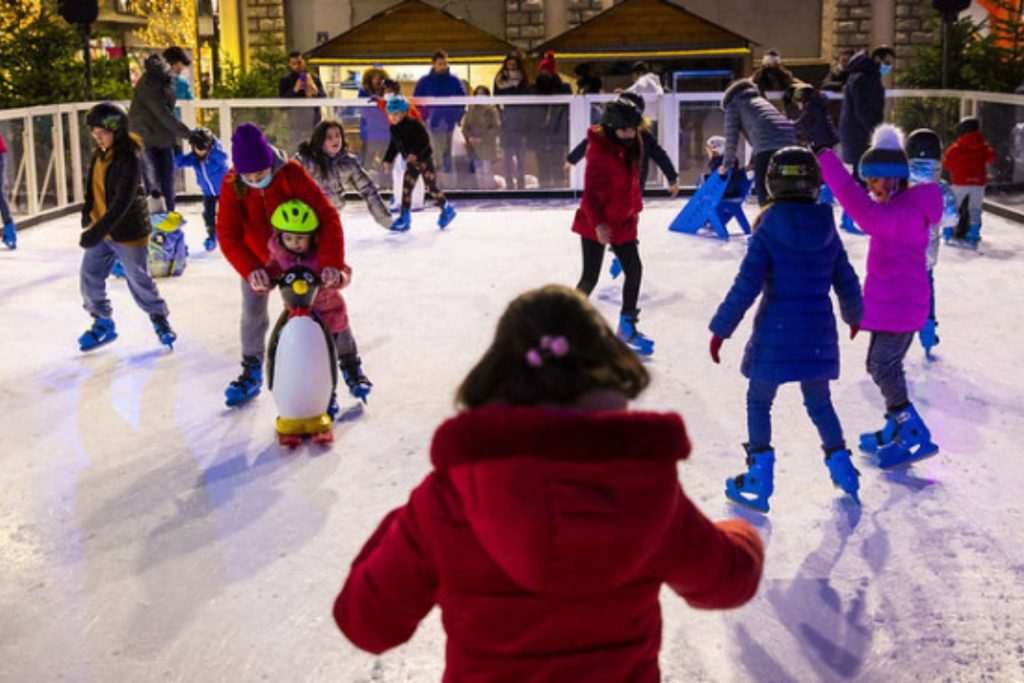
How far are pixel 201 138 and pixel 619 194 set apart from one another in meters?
4.61

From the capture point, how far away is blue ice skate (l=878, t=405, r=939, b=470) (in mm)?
5160

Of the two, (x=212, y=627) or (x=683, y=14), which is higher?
(x=683, y=14)

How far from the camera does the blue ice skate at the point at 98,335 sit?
7480mm

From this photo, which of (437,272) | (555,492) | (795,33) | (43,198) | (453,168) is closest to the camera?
(555,492)

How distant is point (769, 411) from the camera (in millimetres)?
4637

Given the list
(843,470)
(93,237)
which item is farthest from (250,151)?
(843,470)

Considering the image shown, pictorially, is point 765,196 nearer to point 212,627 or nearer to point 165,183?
Answer: point 165,183

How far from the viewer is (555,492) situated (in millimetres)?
1750

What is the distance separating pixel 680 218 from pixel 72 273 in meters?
5.03

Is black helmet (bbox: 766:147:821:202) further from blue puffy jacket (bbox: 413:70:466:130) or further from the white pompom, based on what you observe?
blue puffy jacket (bbox: 413:70:466:130)

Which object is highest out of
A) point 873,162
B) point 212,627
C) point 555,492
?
point 873,162

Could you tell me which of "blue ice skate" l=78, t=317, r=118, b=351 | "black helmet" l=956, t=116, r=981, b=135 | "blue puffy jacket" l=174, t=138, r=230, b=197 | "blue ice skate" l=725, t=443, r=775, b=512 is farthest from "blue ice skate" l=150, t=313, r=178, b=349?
"black helmet" l=956, t=116, r=981, b=135

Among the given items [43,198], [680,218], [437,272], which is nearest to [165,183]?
[43,198]

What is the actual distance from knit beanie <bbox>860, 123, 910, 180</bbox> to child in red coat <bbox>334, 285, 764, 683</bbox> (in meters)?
3.20
